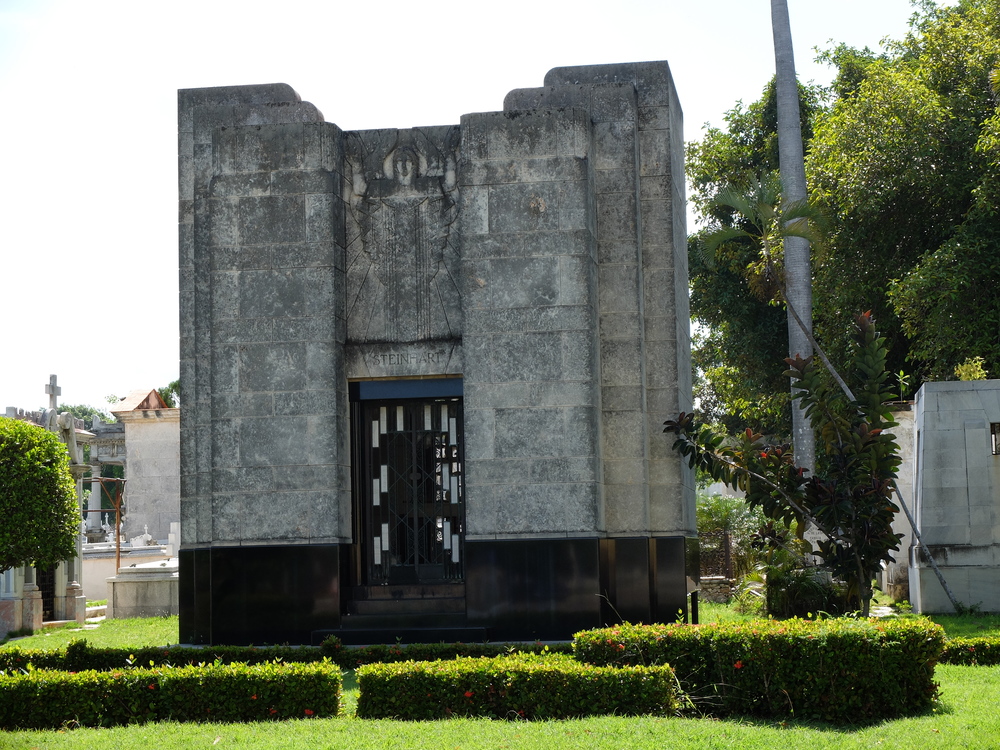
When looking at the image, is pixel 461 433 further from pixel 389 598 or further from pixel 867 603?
pixel 867 603

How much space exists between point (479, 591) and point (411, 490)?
5.97 ft

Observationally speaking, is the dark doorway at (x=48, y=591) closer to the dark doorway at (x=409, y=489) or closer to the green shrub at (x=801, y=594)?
the dark doorway at (x=409, y=489)

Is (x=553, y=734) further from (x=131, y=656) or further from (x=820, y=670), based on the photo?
(x=131, y=656)

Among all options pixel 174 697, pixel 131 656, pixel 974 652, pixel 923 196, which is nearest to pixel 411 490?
pixel 131 656

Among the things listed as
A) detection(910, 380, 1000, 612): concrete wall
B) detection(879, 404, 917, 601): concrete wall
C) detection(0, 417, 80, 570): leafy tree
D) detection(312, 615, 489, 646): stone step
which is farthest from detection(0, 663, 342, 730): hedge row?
detection(879, 404, 917, 601): concrete wall

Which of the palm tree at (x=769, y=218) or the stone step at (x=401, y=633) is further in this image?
the palm tree at (x=769, y=218)

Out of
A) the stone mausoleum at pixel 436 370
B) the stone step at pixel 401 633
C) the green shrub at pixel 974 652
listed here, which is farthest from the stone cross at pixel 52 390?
the green shrub at pixel 974 652

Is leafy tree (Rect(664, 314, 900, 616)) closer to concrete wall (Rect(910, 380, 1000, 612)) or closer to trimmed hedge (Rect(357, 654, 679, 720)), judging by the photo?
concrete wall (Rect(910, 380, 1000, 612))

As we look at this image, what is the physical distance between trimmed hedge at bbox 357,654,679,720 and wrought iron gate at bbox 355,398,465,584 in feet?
16.2

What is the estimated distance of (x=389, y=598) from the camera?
1523cm

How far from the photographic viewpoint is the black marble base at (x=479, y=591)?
1432 cm

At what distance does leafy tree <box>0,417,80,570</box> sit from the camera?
19578 mm

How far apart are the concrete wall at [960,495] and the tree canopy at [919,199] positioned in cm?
583

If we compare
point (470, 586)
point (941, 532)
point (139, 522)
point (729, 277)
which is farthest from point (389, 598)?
point (139, 522)
